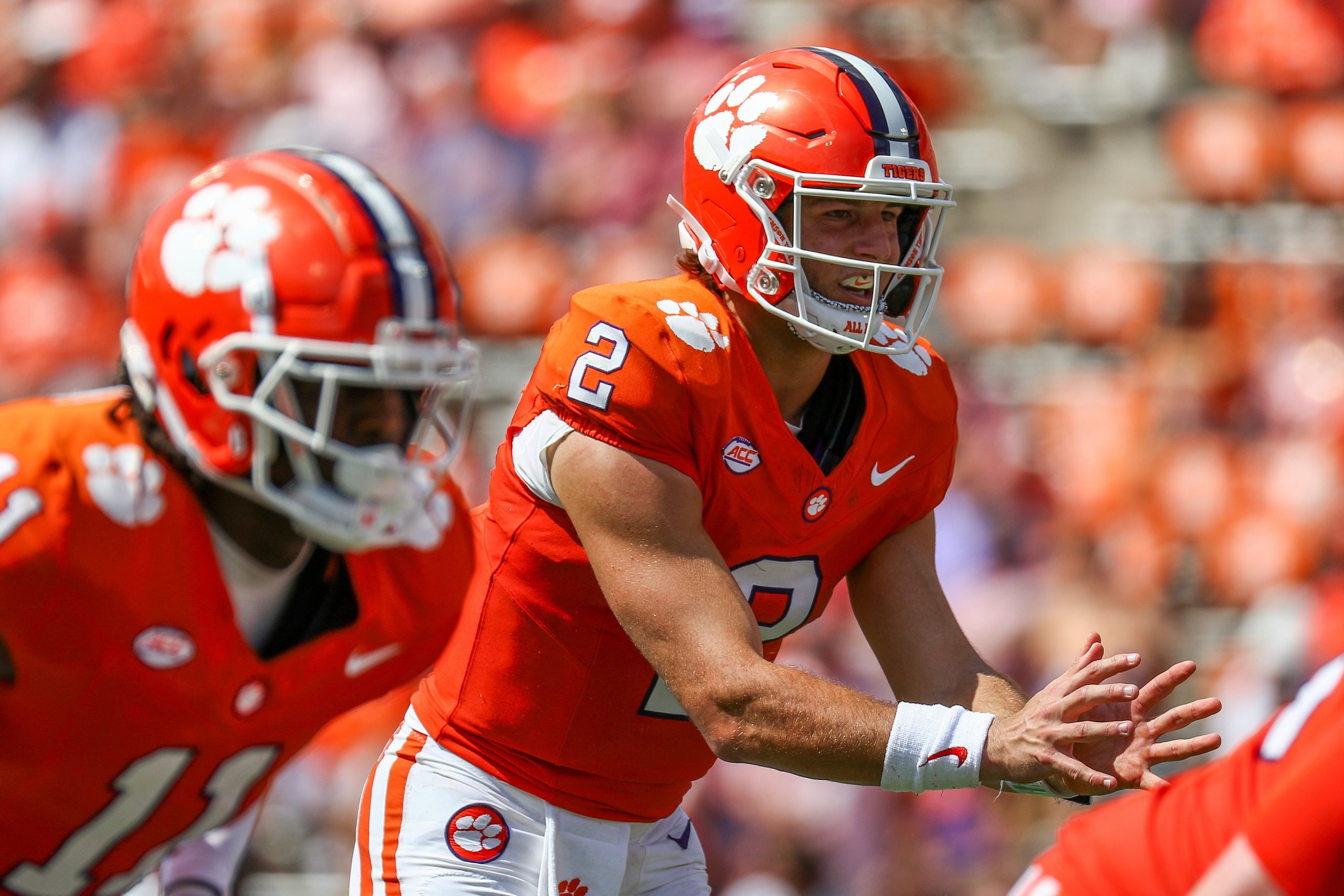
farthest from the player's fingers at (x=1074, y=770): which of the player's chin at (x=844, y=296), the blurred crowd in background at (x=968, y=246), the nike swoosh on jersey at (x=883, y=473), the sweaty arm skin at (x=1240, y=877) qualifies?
the blurred crowd in background at (x=968, y=246)

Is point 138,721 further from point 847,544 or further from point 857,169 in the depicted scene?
point 857,169

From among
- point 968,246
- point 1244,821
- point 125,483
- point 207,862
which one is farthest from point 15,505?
point 968,246

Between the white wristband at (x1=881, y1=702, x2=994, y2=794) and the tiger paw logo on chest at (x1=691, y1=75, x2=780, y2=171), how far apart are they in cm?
103

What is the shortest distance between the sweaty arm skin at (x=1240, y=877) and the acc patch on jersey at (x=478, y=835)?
1148mm

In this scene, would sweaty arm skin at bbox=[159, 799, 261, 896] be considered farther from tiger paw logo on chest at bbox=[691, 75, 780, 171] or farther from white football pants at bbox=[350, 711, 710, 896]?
tiger paw logo on chest at bbox=[691, 75, 780, 171]

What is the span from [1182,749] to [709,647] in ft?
2.30

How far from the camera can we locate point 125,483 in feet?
7.70

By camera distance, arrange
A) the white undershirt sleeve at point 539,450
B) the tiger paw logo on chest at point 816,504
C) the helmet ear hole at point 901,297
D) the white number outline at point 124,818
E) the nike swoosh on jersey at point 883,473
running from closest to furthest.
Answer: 1. the white number outline at point 124,818
2. the white undershirt sleeve at point 539,450
3. the tiger paw logo on chest at point 816,504
4. the nike swoosh on jersey at point 883,473
5. the helmet ear hole at point 901,297

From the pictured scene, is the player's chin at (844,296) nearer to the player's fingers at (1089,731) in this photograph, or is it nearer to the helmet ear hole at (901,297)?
the helmet ear hole at (901,297)

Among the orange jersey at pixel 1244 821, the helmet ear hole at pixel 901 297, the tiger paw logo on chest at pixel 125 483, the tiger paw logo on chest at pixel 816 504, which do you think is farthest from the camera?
the helmet ear hole at pixel 901 297

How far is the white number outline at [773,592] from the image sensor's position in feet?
8.85

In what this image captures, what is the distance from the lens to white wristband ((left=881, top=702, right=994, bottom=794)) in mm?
2328

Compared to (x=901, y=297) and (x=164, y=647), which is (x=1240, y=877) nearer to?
(x=901, y=297)

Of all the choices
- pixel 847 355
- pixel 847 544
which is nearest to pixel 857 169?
pixel 847 355
